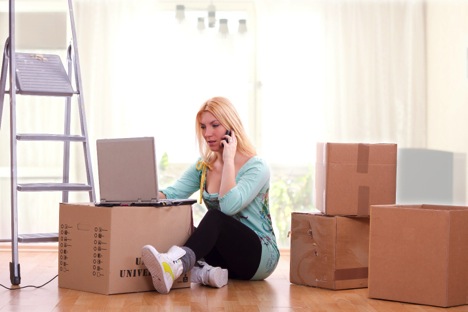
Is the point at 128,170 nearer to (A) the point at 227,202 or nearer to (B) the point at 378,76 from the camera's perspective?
(A) the point at 227,202

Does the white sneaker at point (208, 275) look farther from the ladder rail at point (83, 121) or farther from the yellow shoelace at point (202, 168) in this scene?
the ladder rail at point (83, 121)

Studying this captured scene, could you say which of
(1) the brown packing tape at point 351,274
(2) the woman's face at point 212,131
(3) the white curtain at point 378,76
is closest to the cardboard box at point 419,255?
(1) the brown packing tape at point 351,274

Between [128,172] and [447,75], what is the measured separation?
103 inches

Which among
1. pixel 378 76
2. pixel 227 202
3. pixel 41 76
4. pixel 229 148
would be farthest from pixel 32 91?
pixel 378 76

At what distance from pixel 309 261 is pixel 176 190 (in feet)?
2.53

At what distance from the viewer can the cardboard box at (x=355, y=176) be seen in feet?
12.8

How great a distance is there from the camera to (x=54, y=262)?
16.2ft

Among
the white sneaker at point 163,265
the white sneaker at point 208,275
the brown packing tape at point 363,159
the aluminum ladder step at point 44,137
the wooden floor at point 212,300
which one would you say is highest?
the aluminum ladder step at point 44,137

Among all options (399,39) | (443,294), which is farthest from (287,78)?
(443,294)

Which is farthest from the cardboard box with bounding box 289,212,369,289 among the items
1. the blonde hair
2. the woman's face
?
the woman's face

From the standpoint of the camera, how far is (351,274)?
3.92 m

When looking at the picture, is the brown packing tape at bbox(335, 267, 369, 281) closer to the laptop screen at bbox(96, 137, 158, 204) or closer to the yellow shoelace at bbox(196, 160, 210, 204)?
the yellow shoelace at bbox(196, 160, 210, 204)

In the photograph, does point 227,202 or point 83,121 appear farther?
point 83,121

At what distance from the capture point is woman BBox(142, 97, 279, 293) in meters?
3.87
